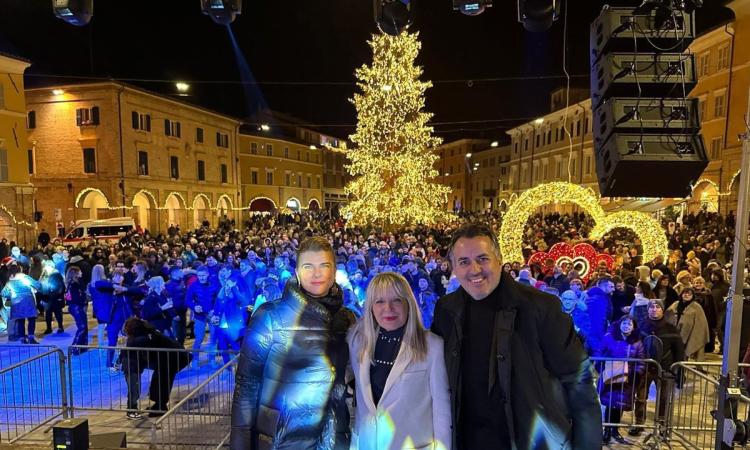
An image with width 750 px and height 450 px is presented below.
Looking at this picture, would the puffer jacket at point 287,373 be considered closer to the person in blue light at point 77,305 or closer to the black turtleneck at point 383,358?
the black turtleneck at point 383,358

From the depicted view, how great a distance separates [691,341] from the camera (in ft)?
24.6

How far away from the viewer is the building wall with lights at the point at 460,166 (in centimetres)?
7488

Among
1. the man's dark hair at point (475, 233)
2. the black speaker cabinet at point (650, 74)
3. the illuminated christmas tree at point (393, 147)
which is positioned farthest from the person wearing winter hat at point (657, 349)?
the illuminated christmas tree at point (393, 147)

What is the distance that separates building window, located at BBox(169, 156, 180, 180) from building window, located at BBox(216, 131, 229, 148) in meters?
6.15

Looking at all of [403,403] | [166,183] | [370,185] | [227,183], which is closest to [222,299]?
[403,403]

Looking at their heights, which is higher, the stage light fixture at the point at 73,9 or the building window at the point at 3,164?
the stage light fixture at the point at 73,9

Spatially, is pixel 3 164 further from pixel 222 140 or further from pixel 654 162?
pixel 654 162

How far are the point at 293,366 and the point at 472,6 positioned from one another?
4.98 metres

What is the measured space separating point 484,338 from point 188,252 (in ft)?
42.0

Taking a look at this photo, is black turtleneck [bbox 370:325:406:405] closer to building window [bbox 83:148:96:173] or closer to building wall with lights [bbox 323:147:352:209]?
building window [bbox 83:148:96:173]

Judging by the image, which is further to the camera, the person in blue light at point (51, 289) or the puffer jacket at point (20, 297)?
the person in blue light at point (51, 289)

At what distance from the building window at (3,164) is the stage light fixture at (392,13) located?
2867cm

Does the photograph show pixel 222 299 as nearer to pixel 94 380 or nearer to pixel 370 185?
pixel 94 380

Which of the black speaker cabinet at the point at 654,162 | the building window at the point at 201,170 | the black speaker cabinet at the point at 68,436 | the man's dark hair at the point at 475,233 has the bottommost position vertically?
the black speaker cabinet at the point at 68,436
